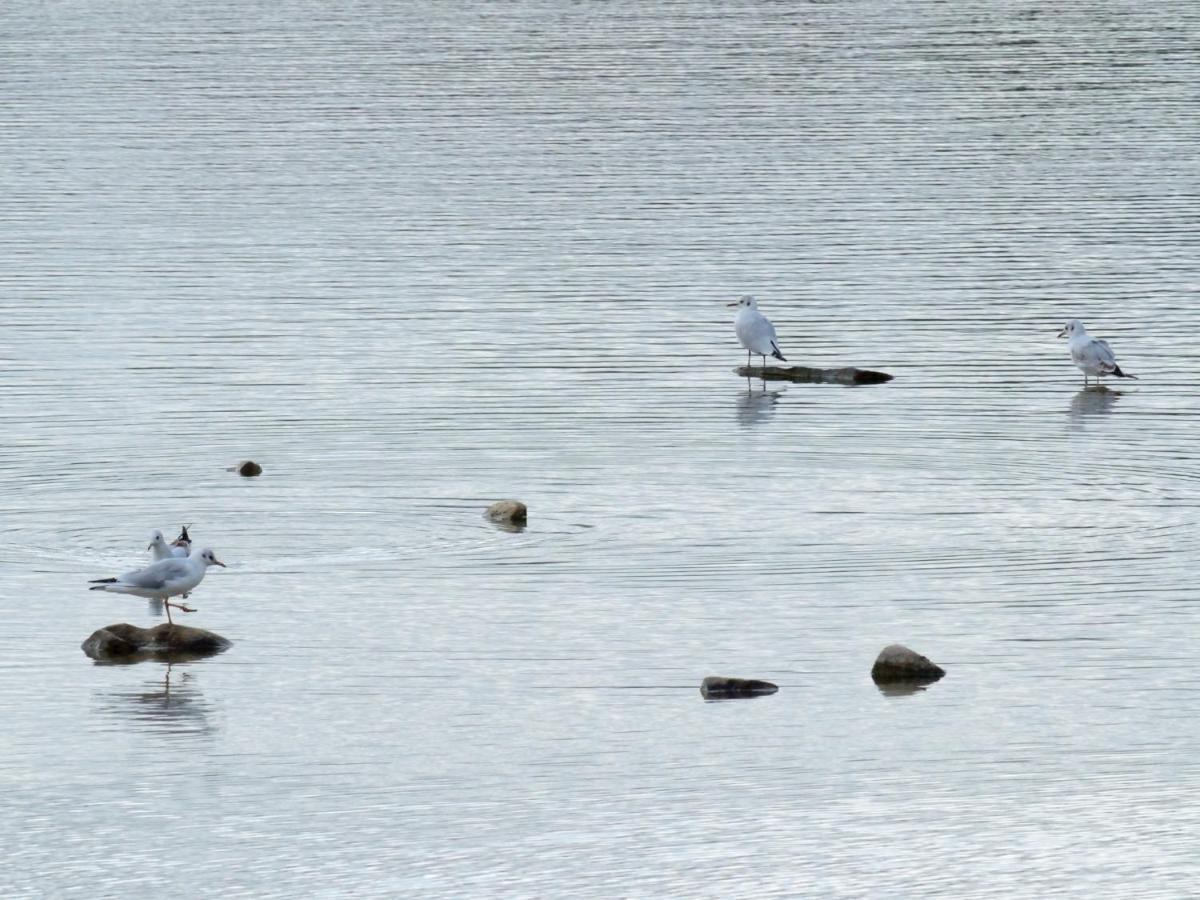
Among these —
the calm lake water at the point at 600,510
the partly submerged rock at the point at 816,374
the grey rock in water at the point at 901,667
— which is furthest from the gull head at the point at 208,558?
the partly submerged rock at the point at 816,374

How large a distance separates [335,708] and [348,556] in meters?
5.01

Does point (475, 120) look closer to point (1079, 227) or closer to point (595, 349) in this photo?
point (1079, 227)

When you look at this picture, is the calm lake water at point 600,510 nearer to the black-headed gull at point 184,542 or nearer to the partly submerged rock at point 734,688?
the partly submerged rock at point 734,688

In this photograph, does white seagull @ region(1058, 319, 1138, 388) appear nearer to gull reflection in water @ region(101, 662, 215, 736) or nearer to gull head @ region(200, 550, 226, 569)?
gull head @ region(200, 550, 226, 569)

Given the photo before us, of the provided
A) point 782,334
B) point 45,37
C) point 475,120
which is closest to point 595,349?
point 782,334

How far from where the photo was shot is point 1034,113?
6856 cm

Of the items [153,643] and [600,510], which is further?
[600,510]

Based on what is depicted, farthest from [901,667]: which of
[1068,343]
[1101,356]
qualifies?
[1068,343]

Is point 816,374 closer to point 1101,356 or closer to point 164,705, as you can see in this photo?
point 1101,356

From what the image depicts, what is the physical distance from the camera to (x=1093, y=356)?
1357 inches

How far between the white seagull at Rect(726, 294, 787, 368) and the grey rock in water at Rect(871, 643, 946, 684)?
15.5 m

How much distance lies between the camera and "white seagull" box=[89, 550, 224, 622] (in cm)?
2245

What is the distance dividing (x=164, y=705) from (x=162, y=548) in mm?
3990

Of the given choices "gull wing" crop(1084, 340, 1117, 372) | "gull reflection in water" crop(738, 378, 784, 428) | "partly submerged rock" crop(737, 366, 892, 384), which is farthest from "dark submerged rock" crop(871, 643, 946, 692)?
"gull wing" crop(1084, 340, 1117, 372)
